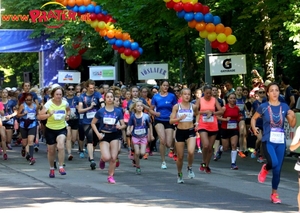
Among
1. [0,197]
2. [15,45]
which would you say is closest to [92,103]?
[0,197]

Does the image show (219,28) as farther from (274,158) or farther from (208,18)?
(274,158)

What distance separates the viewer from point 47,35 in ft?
149

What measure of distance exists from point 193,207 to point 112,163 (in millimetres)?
3965

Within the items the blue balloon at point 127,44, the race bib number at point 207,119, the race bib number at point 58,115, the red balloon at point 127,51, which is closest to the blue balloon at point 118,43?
the blue balloon at point 127,44

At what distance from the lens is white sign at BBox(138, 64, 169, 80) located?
31.9 meters

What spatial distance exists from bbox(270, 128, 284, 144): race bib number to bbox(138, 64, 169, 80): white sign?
19.6m

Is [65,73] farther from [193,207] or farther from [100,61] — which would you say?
[193,207]

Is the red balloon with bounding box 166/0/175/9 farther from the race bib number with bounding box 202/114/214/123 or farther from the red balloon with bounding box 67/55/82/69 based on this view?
the red balloon with bounding box 67/55/82/69

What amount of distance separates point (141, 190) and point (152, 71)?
18255mm

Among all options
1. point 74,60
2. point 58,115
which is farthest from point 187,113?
point 74,60

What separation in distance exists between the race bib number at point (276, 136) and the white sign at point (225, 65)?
12317mm

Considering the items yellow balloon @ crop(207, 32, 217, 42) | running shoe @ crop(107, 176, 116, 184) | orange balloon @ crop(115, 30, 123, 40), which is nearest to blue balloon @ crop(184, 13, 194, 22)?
yellow balloon @ crop(207, 32, 217, 42)

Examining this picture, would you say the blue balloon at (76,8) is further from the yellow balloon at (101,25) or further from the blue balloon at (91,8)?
the yellow balloon at (101,25)

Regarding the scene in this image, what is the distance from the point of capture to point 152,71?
1258 inches
